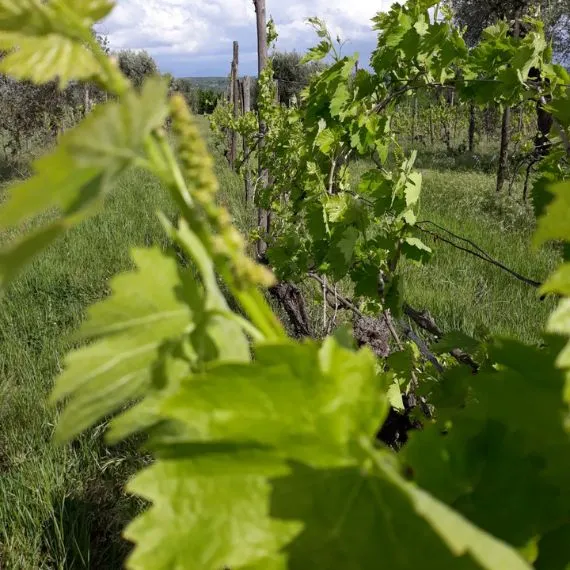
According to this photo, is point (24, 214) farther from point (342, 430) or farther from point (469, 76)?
point (469, 76)

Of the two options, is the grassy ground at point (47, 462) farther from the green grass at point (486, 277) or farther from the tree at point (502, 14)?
the tree at point (502, 14)

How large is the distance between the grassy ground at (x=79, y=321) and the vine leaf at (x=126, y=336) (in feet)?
2.13

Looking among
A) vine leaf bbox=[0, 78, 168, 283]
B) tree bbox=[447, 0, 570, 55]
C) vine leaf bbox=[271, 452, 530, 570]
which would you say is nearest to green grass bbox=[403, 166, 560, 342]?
vine leaf bbox=[271, 452, 530, 570]

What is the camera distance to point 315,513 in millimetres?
422

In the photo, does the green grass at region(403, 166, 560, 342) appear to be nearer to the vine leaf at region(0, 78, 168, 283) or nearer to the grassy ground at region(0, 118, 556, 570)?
the grassy ground at region(0, 118, 556, 570)

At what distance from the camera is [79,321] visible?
4324 millimetres

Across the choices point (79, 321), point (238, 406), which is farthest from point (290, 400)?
point (79, 321)

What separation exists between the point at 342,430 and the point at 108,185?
23 cm

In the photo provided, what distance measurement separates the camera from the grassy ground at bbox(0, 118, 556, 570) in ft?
7.73

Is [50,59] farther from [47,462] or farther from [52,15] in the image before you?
[47,462]

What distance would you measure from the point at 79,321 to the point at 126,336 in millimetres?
4134

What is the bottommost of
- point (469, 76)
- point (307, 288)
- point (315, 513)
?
point (307, 288)

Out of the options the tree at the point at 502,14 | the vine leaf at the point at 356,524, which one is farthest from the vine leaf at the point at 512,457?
the tree at the point at 502,14

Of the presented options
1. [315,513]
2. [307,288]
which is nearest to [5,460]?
[307,288]
